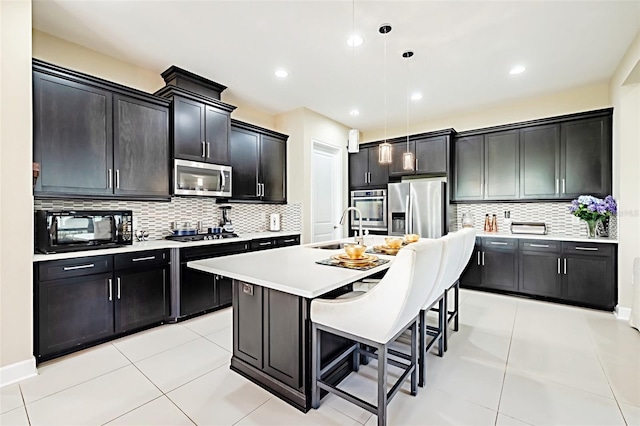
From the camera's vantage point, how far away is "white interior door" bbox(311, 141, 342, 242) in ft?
17.0

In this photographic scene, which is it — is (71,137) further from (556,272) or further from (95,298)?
(556,272)

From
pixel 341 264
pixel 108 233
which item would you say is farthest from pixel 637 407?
pixel 108 233

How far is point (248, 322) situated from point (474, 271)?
Answer: 3695mm

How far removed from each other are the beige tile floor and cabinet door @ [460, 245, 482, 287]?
1.49 metres

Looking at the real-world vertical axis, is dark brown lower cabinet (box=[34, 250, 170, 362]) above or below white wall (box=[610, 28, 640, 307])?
below

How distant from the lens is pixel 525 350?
8.57 ft

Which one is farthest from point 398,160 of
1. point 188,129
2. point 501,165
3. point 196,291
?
point 196,291

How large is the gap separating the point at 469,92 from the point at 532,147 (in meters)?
1.24

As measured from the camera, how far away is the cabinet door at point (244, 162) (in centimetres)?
420

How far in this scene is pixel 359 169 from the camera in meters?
5.79

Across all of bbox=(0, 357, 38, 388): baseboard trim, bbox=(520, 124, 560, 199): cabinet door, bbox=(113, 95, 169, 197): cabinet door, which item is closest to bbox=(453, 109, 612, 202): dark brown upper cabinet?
bbox=(520, 124, 560, 199): cabinet door

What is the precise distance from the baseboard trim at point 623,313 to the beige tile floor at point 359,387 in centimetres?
44

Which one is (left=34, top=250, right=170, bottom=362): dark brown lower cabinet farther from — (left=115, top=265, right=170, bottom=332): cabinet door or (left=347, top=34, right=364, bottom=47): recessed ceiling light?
(left=347, top=34, right=364, bottom=47): recessed ceiling light

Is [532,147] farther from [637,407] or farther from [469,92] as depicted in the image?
[637,407]
